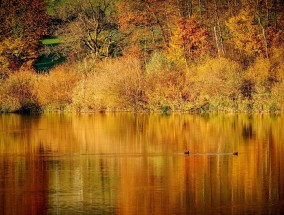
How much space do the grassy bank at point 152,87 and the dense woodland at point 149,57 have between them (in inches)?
3.0

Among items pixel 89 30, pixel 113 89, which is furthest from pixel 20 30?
pixel 113 89

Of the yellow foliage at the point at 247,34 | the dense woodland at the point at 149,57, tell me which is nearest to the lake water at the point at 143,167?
the dense woodland at the point at 149,57

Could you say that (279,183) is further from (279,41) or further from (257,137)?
(279,41)

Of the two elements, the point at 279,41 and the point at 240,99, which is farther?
the point at 279,41

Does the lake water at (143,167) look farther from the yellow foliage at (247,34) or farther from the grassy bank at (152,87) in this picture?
the yellow foliage at (247,34)

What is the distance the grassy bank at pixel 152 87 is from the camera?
5406 cm

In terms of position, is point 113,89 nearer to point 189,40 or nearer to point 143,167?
point 189,40

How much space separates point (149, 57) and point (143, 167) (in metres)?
40.7

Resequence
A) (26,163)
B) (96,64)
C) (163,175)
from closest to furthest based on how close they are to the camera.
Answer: (163,175)
(26,163)
(96,64)

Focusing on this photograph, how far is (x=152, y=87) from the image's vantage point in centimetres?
5634

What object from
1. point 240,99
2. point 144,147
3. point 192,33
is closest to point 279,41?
point 192,33

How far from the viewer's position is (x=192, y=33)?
6456 centimetres

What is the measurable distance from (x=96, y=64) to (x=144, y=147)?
27111 millimetres

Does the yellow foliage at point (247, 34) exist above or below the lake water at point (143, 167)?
above
